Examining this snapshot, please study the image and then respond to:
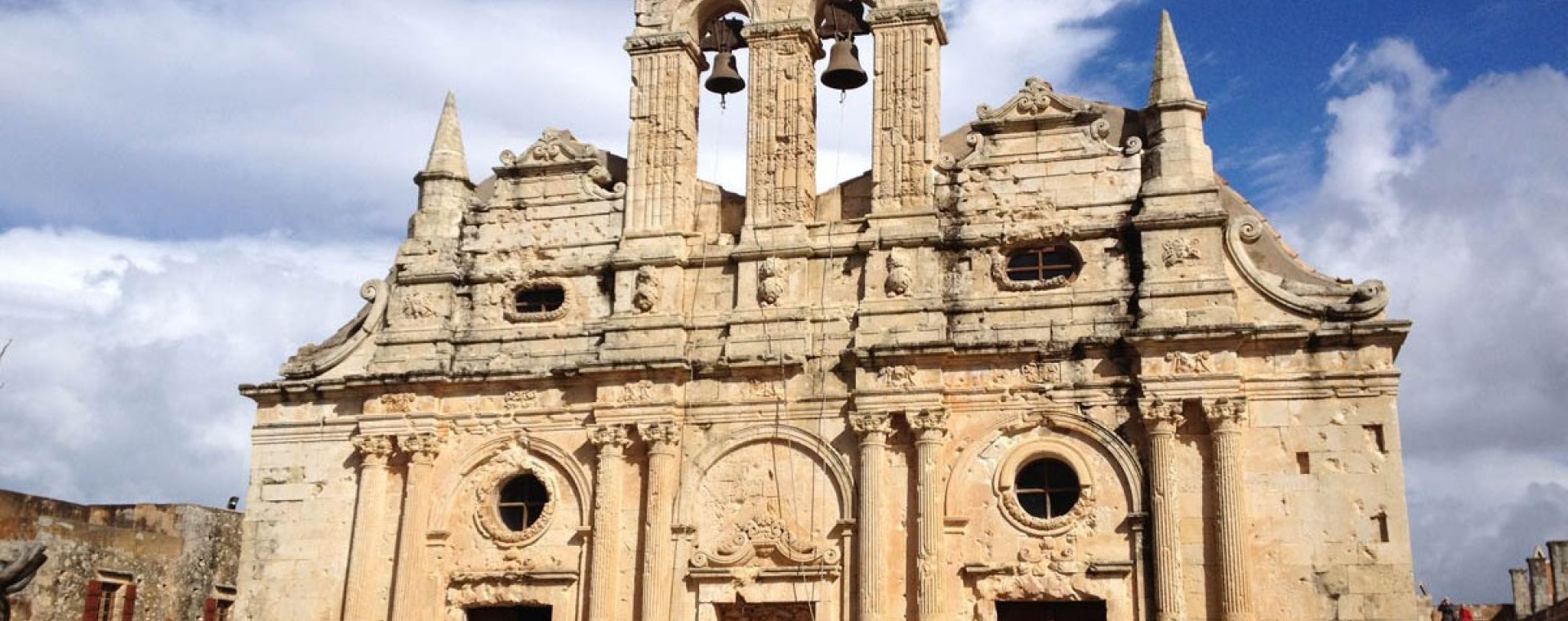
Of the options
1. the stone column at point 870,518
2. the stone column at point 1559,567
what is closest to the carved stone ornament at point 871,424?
the stone column at point 870,518

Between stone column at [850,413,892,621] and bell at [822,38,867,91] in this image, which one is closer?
stone column at [850,413,892,621]

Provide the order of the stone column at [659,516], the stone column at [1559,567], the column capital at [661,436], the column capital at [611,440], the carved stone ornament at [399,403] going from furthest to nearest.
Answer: the stone column at [1559,567] → the carved stone ornament at [399,403] → the column capital at [611,440] → the column capital at [661,436] → the stone column at [659,516]

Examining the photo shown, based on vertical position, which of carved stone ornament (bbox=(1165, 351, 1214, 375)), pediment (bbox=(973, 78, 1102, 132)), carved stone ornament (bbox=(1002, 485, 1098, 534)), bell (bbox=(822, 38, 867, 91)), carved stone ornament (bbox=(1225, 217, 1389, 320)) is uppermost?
bell (bbox=(822, 38, 867, 91))

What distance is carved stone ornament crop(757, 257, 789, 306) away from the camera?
1997 centimetres

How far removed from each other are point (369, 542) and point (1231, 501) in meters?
10.2

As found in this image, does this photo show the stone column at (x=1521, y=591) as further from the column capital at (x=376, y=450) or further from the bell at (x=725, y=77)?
the column capital at (x=376, y=450)

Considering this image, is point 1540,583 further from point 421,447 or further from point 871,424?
point 421,447

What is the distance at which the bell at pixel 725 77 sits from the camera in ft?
71.0

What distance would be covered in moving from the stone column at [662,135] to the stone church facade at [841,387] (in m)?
0.04

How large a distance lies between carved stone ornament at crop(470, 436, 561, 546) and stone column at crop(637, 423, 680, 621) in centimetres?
131

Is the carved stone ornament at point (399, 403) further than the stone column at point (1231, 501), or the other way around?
the carved stone ornament at point (399, 403)

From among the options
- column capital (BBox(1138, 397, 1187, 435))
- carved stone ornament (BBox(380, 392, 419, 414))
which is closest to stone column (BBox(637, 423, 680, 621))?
carved stone ornament (BBox(380, 392, 419, 414))

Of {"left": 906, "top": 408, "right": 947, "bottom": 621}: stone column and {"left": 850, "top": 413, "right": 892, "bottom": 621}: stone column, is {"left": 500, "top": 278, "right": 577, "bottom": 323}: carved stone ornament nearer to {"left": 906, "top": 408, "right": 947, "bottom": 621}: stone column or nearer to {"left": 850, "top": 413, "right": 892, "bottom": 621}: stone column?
{"left": 850, "top": 413, "right": 892, "bottom": 621}: stone column

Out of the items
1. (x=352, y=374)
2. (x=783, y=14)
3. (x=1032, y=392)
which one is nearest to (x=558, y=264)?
(x=352, y=374)
